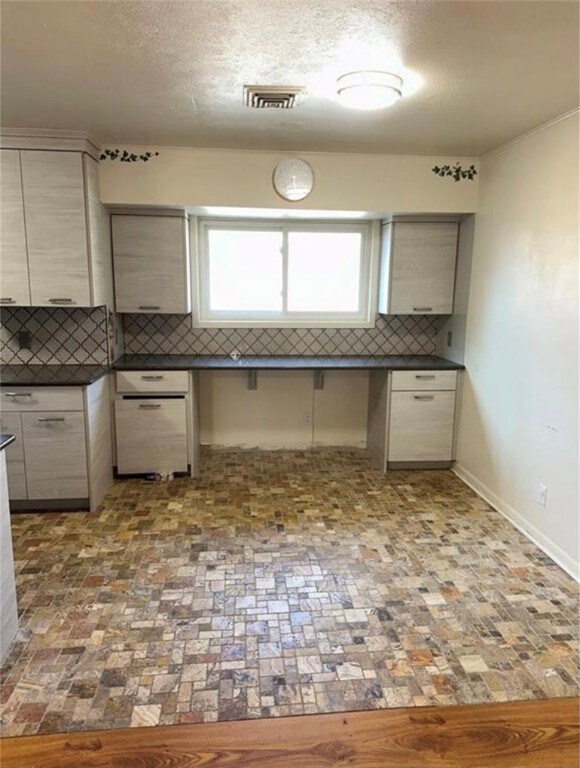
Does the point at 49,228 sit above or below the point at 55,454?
above

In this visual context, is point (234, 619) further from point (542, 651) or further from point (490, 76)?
point (490, 76)

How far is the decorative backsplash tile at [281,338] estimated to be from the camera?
4.23 metres

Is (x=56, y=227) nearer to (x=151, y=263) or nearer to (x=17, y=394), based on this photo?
(x=151, y=263)

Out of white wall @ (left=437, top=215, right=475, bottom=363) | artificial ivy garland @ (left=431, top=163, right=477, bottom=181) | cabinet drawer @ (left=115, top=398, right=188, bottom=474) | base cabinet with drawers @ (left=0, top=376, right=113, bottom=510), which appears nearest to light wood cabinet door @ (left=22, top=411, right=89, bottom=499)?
base cabinet with drawers @ (left=0, top=376, right=113, bottom=510)

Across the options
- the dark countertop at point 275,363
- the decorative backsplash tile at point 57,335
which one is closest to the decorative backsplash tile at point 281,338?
the dark countertop at point 275,363

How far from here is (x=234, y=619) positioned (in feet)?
7.37

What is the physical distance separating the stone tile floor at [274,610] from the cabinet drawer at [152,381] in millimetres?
761

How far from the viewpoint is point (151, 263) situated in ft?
12.4

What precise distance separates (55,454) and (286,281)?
2267 mm

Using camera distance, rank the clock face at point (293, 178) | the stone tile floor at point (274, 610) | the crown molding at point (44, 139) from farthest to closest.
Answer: the clock face at point (293, 178)
the crown molding at point (44, 139)
the stone tile floor at point (274, 610)

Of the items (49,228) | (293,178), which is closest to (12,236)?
(49,228)

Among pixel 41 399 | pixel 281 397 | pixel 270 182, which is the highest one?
pixel 270 182

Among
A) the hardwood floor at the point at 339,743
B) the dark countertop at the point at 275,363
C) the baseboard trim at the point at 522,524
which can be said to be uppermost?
the dark countertop at the point at 275,363

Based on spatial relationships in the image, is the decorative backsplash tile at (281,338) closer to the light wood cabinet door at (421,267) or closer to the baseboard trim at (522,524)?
the light wood cabinet door at (421,267)
